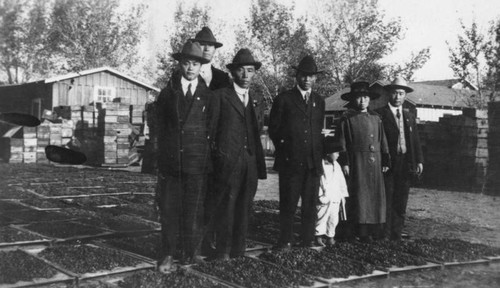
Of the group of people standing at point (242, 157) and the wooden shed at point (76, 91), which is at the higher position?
the wooden shed at point (76, 91)

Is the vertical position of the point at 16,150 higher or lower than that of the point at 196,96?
lower

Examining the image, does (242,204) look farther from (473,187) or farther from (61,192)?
(473,187)

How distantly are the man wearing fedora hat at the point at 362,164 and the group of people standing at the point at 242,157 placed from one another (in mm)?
12

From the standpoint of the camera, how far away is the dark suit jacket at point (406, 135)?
652 centimetres

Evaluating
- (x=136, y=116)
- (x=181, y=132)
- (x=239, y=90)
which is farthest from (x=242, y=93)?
(x=136, y=116)

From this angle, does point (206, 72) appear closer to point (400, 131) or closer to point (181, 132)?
point (181, 132)

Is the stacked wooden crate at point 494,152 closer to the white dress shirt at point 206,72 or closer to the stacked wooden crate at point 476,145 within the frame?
the stacked wooden crate at point 476,145

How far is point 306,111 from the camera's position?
5738 millimetres

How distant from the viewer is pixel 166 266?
15.2ft

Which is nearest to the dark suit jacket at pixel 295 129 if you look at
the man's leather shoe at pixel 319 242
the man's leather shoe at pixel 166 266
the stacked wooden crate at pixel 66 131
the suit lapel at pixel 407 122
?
the man's leather shoe at pixel 319 242

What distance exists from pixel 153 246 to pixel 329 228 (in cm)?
201

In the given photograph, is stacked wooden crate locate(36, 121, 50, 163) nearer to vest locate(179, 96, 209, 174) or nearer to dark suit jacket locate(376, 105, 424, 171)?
dark suit jacket locate(376, 105, 424, 171)

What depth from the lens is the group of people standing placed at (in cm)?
483

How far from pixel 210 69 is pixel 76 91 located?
22.6 m
